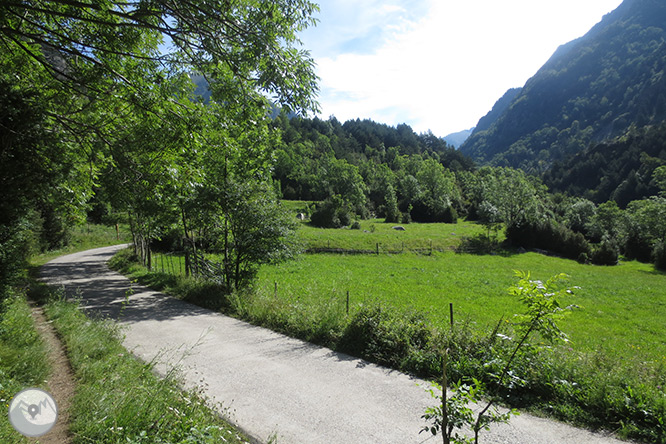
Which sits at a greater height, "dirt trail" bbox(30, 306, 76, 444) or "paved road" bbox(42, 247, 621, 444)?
"dirt trail" bbox(30, 306, 76, 444)

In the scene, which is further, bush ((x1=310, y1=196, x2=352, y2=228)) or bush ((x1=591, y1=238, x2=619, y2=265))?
bush ((x1=310, y1=196, x2=352, y2=228))

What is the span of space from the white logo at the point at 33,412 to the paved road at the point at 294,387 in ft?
6.00

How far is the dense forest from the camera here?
4250 centimetres

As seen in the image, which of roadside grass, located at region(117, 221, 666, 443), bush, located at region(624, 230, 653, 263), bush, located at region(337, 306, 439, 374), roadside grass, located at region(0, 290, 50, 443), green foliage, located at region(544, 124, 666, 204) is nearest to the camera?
roadside grass, located at region(0, 290, 50, 443)

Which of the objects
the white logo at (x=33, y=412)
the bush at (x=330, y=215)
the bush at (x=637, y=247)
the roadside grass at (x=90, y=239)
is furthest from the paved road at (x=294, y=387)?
the bush at (x=637, y=247)

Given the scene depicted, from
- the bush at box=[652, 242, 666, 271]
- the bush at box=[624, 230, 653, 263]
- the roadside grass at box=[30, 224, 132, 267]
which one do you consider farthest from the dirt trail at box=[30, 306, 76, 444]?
the bush at box=[624, 230, 653, 263]

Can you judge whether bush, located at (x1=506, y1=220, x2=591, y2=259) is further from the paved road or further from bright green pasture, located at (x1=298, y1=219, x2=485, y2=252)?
the paved road

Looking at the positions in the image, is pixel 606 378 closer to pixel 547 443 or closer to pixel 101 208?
pixel 547 443

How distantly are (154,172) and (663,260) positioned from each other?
49.7 metres

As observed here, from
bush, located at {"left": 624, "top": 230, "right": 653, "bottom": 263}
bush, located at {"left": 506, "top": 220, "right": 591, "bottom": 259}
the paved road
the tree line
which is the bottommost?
bush, located at {"left": 624, "top": 230, "right": 653, "bottom": 263}

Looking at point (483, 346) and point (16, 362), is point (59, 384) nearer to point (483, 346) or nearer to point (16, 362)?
point (16, 362)

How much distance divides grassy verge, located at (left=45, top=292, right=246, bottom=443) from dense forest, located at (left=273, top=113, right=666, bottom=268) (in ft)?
16.5

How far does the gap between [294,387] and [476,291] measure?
1682 centimetres

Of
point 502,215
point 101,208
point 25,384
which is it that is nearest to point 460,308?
point 25,384
